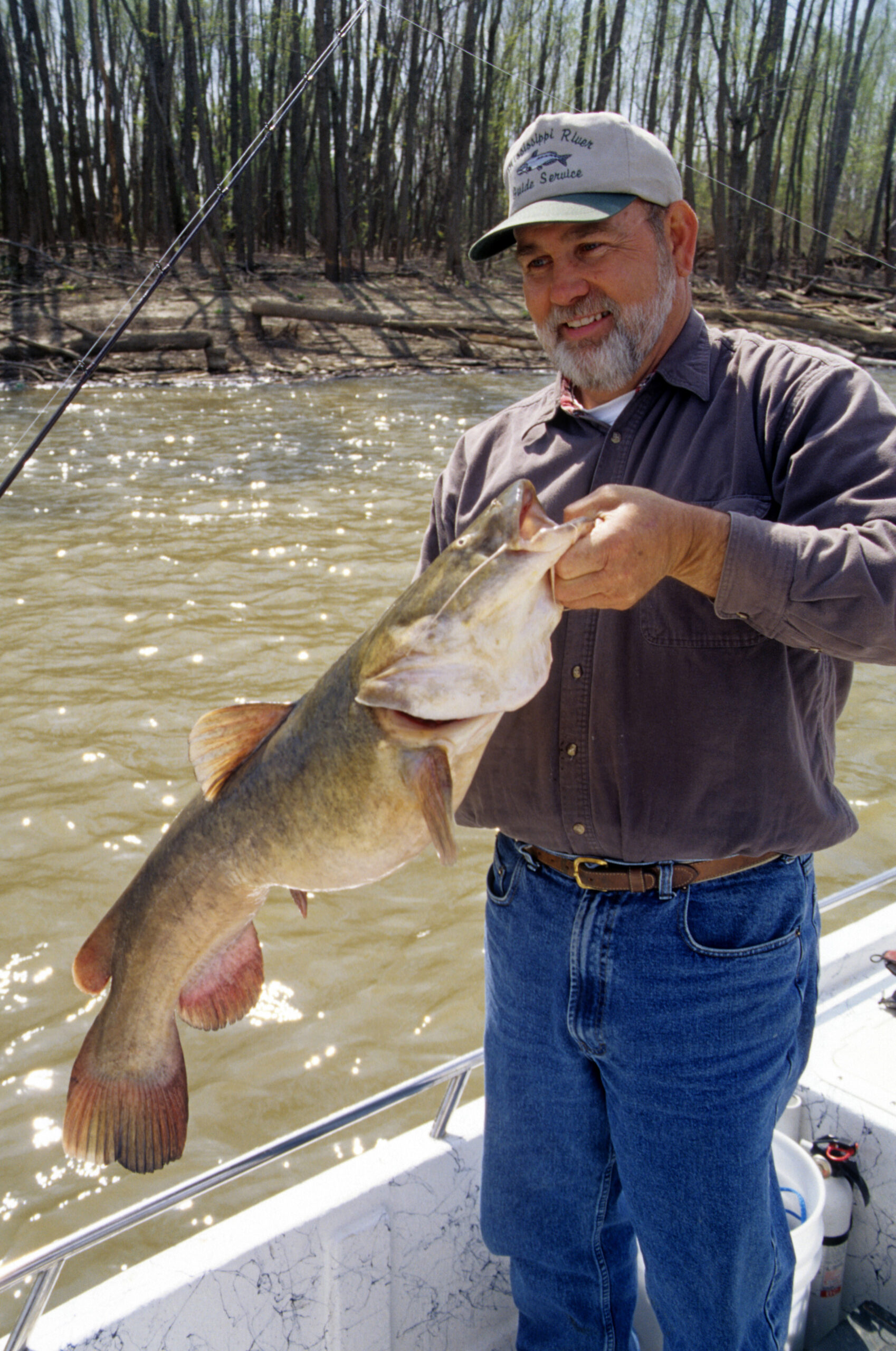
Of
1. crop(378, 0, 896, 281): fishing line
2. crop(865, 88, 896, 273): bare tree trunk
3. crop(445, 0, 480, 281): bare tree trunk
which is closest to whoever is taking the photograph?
crop(378, 0, 896, 281): fishing line

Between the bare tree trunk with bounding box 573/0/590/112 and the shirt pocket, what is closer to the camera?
the shirt pocket

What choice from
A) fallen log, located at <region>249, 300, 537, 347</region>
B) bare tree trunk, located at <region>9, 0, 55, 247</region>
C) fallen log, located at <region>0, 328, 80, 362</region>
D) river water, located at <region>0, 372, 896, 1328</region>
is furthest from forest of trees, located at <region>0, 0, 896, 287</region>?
river water, located at <region>0, 372, 896, 1328</region>

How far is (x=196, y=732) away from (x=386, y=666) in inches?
19.2

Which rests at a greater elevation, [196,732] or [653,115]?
[653,115]

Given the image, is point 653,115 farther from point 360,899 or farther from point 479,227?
point 360,899

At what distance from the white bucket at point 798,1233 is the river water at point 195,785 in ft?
4.00

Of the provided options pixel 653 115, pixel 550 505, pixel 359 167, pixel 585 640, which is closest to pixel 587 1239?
pixel 585 640

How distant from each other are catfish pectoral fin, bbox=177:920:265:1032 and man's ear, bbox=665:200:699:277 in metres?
1.63

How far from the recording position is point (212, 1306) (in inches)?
79.2

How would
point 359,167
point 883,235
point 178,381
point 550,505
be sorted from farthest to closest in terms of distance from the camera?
1. point 883,235
2. point 359,167
3. point 178,381
4. point 550,505

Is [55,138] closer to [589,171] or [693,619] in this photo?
Result: [589,171]

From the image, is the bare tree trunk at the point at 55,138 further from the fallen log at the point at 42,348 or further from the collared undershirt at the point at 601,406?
the collared undershirt at the point at 601,406

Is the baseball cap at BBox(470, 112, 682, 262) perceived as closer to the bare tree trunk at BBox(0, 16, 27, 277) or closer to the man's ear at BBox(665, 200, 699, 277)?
the man's ear at BBox(665, 200, 699, 277)

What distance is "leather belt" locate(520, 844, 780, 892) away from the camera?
1824mm
